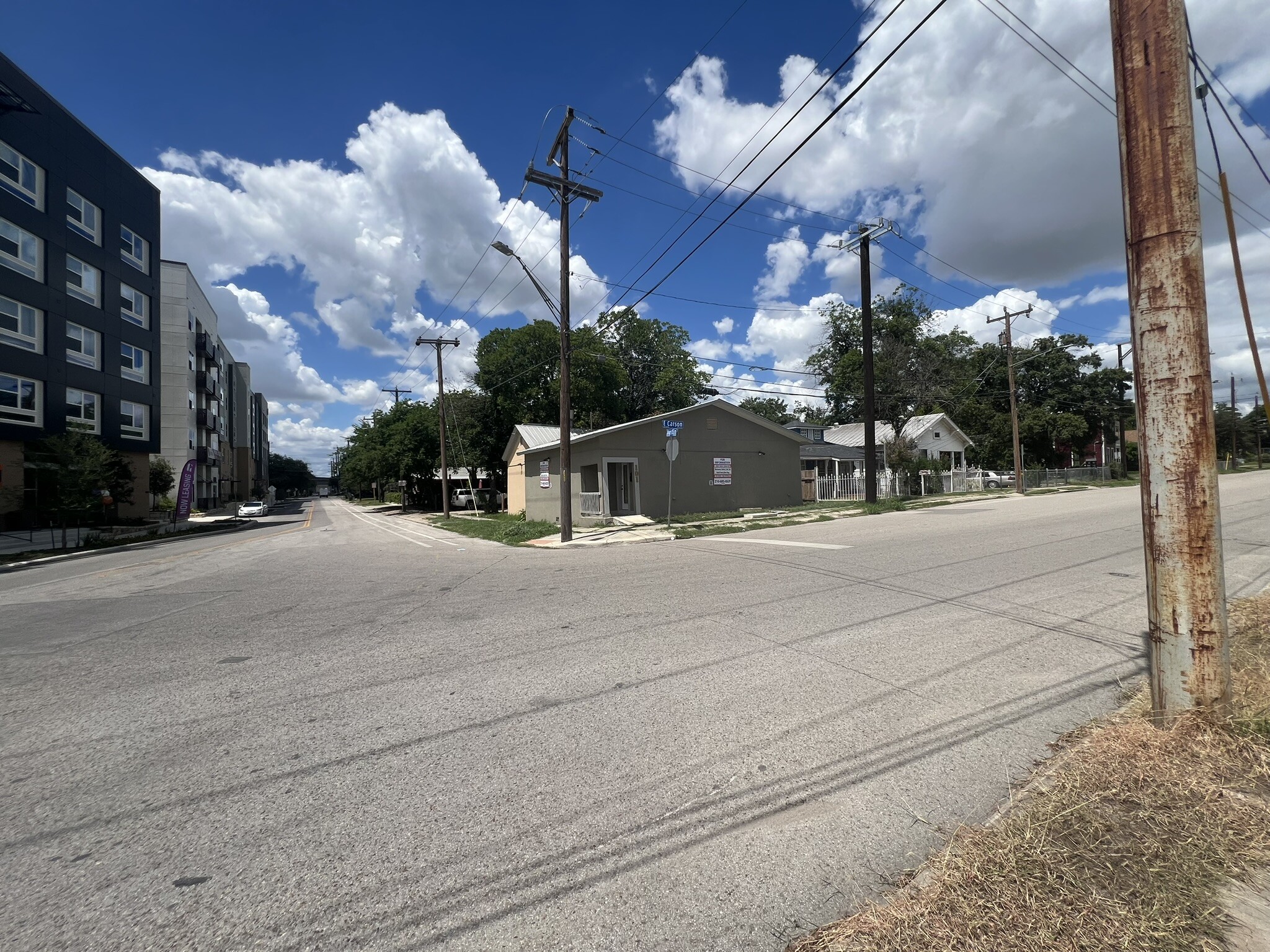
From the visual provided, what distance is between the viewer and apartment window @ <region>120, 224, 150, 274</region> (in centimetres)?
3309

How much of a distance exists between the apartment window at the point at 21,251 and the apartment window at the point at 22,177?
4.76 ft

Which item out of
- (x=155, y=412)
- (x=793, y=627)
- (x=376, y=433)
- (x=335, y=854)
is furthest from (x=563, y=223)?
(x=376, y=433)

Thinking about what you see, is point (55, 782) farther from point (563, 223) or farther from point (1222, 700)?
point (563, 223)

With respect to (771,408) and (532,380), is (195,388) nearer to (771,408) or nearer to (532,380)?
A: (532,380)

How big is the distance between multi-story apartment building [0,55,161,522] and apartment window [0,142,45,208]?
0.05 m

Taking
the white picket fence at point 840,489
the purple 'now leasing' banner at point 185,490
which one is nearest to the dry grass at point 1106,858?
the white picket fence at point 840,489

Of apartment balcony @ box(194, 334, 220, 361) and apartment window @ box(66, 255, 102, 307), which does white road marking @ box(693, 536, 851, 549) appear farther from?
apartment balcony @ box(194, 334, 220, 361)

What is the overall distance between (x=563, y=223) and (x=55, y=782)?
1677cm

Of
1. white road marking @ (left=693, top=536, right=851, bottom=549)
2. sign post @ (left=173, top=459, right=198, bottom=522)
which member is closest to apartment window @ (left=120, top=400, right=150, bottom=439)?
sign post @ (left=173, top=459, right=198, bottom=522)

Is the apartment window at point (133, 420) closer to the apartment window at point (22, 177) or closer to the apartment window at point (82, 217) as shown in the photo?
the apartment window at point (82, 217)

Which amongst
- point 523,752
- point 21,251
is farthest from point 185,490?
point 523,752

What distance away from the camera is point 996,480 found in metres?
43.8

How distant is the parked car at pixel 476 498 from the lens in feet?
153

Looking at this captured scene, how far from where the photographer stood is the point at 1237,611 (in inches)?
242
